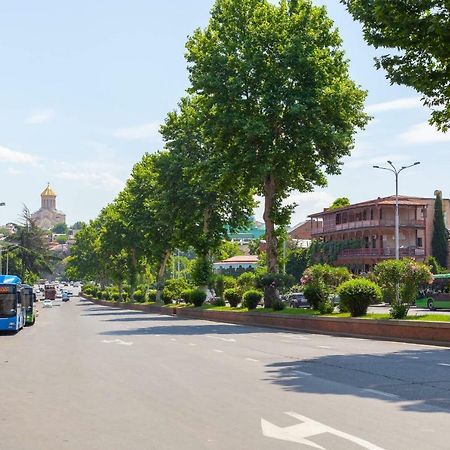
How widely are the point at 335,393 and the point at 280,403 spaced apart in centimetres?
130

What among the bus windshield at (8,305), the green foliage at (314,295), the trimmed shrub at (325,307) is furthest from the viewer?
the bus windshield at (8,305)

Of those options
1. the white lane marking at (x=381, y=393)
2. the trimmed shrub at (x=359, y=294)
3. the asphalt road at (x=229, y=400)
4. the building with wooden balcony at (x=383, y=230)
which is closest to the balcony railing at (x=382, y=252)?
the building with wooden balcony at (x=383, y=230)

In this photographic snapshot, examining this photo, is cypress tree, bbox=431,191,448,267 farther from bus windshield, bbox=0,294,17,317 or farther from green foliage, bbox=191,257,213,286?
bus windshield, bbox=0,294,17,317

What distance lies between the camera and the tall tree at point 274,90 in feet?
126

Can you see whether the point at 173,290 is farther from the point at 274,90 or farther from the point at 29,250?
the point at 29,250

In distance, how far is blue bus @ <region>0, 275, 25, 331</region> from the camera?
36281mm

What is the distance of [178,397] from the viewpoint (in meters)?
11.8

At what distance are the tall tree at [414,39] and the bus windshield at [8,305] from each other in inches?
859

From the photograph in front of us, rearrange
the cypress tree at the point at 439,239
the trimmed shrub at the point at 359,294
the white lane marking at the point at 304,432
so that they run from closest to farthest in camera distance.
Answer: the white lane marking at the point at 304,432 → the trimmed shrub at the point at 359,294 → the cypress tree at the point at 439,239

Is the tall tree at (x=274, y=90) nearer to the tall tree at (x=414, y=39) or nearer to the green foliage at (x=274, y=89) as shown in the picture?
the green foliage at (x=274, y=89)

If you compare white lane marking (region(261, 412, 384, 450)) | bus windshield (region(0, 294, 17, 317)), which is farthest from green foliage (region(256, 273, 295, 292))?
white lane marking (region(261, 412, 384, 450))

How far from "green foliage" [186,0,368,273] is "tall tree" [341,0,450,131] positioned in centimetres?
1490

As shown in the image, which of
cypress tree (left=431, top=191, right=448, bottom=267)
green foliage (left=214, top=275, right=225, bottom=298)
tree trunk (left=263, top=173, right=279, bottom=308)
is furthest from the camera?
cypress tree (left=431, top=191, right=448, bottom=267)

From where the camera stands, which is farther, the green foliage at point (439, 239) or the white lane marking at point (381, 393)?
the green foliage at point (439, 239)
